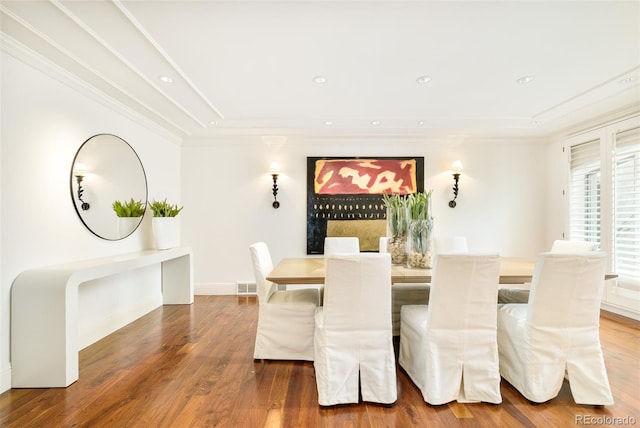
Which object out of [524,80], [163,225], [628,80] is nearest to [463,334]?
[524,80]

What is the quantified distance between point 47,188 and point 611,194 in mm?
5719

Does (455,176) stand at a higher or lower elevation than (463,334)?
higher

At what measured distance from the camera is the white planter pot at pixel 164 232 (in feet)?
11.8

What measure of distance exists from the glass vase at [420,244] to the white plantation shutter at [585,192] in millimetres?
2854

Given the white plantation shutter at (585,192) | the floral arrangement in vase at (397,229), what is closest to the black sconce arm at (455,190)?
the white plantation shutter at (585,192)

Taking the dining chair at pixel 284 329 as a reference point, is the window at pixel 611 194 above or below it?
above

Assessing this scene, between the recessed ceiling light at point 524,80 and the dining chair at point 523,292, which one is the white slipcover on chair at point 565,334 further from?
the recessed ceiling light at point 524,80

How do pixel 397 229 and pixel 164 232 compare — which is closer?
pixel 397 229

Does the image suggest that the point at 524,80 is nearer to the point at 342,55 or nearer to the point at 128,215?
the point at 342,55

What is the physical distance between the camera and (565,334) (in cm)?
192

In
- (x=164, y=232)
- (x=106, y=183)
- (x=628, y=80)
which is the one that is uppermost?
(x=628, y=80)

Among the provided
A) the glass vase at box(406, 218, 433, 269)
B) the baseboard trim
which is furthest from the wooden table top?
the baseboard trim

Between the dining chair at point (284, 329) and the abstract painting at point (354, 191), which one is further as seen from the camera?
the abstract painting at point (354, 191)

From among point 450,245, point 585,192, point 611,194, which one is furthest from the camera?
point 585,192
